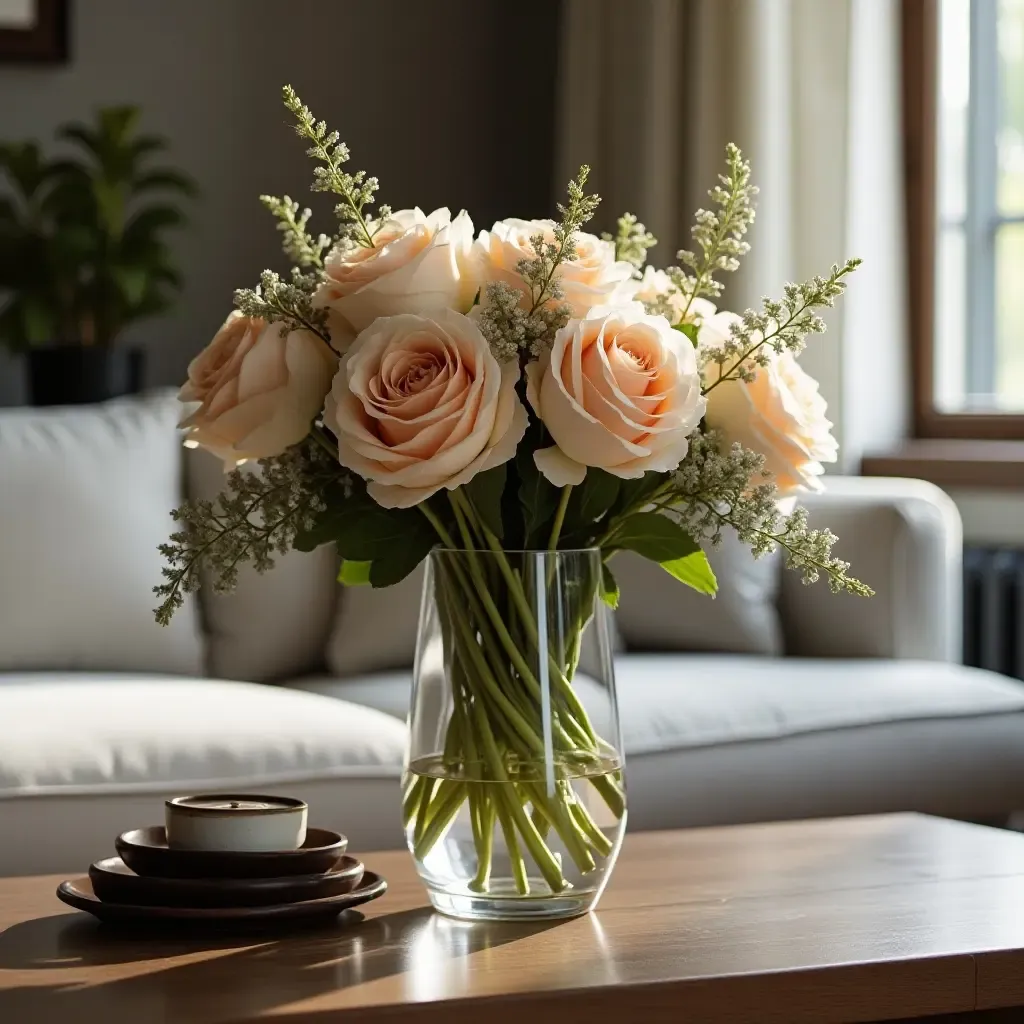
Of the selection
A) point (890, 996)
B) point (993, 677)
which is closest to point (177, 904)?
point (890, 996)

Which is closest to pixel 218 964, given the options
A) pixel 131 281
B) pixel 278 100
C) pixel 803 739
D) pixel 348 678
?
pixel 803 739

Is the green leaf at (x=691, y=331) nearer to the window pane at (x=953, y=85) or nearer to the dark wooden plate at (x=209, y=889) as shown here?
the dark wooden plate at (x=209, y=889)

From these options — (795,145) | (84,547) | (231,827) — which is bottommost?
(231,827)

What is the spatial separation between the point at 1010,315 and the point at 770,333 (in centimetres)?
251

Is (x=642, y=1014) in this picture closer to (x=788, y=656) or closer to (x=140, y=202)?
(x=788, y=656)

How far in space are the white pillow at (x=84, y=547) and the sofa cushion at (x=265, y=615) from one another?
1.7 inches

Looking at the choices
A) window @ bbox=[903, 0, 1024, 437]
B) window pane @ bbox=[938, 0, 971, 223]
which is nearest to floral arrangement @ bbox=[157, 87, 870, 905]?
window @ bbox=[903, 0, 1024, 437]

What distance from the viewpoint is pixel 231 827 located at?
113cm

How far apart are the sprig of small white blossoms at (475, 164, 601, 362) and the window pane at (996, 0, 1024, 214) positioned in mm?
2617

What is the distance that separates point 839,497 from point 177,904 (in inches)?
68.8

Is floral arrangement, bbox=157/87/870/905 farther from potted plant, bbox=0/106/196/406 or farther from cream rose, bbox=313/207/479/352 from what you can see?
potted plant, bbox=0/106/196/406

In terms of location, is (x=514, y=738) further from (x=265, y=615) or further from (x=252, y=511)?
(x=265, y=615)

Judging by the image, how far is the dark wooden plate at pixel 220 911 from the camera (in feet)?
3.59

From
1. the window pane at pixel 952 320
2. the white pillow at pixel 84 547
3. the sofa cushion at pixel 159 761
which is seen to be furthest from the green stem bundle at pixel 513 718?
the window pane at pixel 952 320
